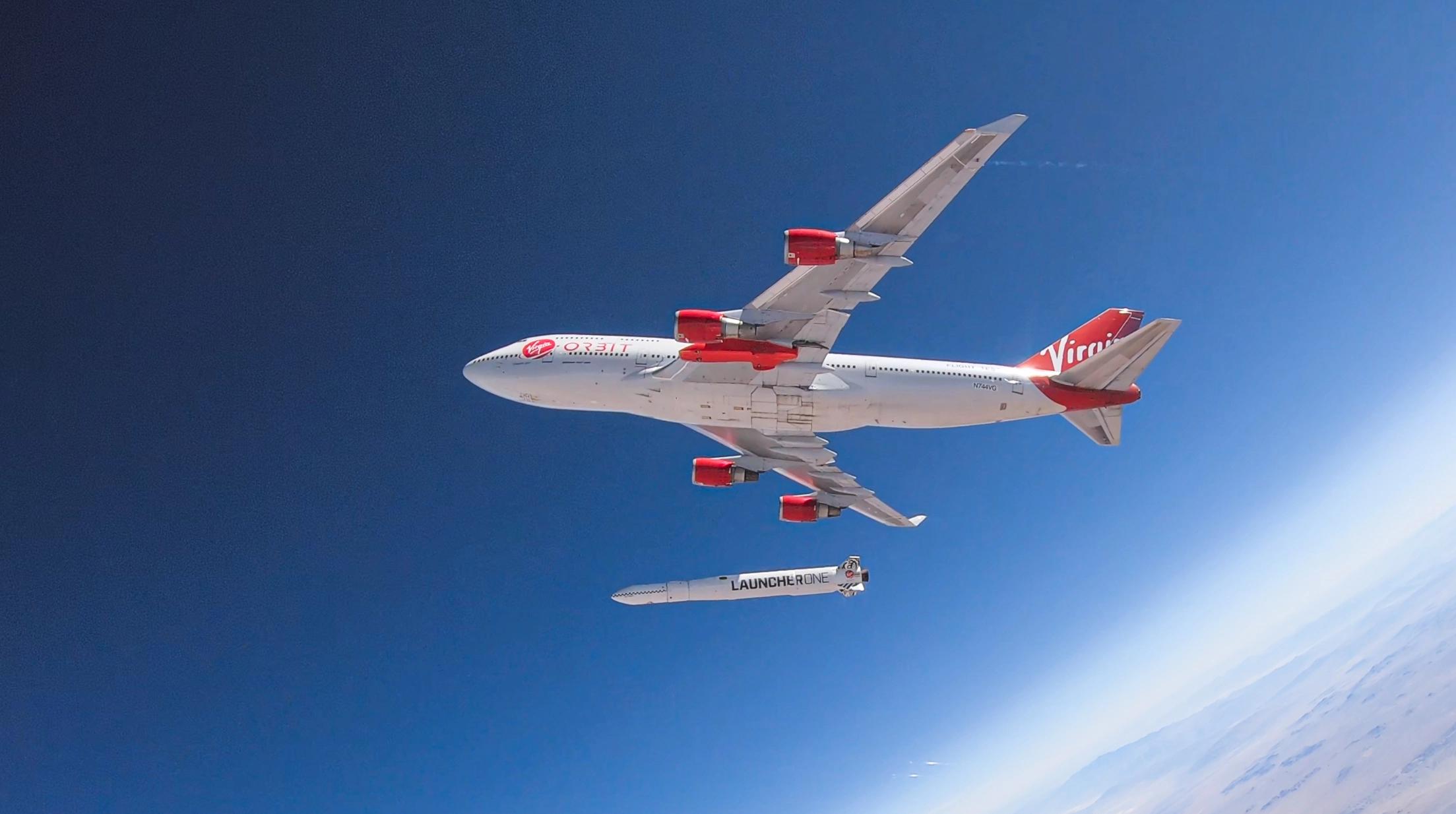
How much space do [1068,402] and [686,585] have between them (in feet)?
88.8

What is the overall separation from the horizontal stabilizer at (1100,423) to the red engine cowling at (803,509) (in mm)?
14433

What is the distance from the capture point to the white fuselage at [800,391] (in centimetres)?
3953

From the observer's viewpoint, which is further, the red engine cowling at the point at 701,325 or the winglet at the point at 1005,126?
the red engine cowling at the point at 701,325

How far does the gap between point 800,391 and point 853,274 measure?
6.57 meters

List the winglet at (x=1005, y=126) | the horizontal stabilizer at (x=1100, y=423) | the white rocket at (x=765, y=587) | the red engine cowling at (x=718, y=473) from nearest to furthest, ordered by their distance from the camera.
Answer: the winglet at (x=1005, y=126), the horizontal stabilizer at (x=1100, y=423), the red engine cowling at (x=718, y=473), the white rocket at (x=765, y=587)

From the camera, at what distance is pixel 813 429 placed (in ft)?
137

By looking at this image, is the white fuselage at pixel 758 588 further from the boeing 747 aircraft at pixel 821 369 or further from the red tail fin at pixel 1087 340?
the red tail fin at pixel 1087 340

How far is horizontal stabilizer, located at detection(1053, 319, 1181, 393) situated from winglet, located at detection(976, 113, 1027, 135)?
11705 millimetres

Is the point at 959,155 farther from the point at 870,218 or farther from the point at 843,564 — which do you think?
the point at 843,564

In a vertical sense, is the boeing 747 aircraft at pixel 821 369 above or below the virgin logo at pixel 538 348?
below

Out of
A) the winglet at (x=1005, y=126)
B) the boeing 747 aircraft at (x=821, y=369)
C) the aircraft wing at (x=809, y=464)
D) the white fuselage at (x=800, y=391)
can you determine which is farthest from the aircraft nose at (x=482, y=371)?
the winglet at (x=1005, y=126)

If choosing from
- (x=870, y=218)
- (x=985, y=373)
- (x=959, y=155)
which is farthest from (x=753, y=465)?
(x=959, y=155)

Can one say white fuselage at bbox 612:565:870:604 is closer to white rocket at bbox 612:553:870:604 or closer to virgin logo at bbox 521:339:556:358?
white rocket at bbox 612:553:870:604

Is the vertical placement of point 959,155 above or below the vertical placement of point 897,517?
above
